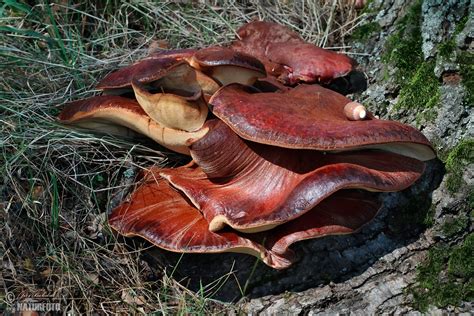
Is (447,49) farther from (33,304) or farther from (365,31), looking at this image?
(33,304)

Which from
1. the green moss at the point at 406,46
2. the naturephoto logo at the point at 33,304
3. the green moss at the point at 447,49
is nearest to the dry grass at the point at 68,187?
the naturephoto logo at the point at 33,304

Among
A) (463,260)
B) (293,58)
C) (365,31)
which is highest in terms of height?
(365,31)

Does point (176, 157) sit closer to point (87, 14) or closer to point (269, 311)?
point (269, 311)

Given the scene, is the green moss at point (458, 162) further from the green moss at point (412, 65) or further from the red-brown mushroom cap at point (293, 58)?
the red-brown mushroom cap at point (293, 58)

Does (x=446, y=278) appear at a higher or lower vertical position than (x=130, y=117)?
lower

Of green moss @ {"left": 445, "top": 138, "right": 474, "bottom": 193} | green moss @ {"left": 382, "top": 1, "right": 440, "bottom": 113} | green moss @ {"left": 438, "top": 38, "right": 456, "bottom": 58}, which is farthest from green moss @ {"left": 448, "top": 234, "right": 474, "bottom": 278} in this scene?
green moss @ {"left": 438, "top": 38, "right": 456, "bottom": 58}

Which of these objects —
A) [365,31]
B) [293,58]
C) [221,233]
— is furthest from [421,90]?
[221,233]

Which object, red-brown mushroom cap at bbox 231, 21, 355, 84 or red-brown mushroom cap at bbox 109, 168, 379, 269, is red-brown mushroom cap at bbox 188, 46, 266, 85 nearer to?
red-brown mushroom cap at bbox 231, 21, 355, 84
